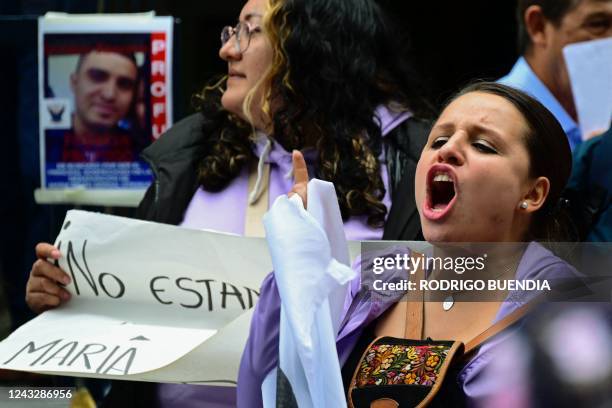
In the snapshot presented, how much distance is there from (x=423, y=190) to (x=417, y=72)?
122 centimetres

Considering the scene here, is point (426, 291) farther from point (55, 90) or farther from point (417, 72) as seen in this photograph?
point (55, 90)

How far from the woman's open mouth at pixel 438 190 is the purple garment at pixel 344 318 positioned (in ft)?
0.68

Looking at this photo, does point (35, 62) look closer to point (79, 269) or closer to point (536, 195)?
point (79, 269)

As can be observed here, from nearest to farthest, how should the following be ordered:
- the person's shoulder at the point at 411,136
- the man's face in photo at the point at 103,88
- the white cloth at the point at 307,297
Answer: the white cloth at the point at 307,297 < the person's shoulder at the point at 411,136 < the man's face in photo at the point at 103,88

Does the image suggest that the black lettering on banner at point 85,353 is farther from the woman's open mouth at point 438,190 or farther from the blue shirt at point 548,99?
the blue shirt at point 548,99

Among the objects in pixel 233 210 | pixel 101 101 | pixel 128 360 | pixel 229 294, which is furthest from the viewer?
pixel 101 101

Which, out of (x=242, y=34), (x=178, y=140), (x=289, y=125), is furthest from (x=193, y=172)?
(x=242, y=34)

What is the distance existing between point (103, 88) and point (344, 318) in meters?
1.94

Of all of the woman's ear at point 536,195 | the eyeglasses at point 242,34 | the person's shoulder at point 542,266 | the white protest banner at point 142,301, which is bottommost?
the white protest banner at point 142,301

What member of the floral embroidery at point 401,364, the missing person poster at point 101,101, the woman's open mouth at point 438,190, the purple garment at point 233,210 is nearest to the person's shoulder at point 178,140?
the purple garment at point 233,210

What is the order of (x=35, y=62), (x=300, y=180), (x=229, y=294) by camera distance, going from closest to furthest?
1. (x=300, y=180)
2. (x=229, y=294)
3. (x=35, y=62)

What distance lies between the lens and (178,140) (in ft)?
12.6

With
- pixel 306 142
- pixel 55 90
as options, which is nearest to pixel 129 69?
pixel 55 90

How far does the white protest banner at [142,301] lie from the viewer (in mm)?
3260
